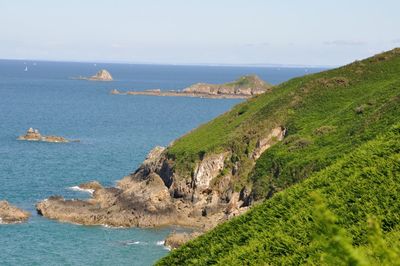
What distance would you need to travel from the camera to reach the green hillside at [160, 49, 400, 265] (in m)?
26.3

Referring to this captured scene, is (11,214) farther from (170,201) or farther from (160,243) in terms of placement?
(160,243)

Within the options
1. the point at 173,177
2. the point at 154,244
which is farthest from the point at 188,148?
the point at 154,244

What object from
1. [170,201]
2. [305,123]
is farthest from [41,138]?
[305,123]

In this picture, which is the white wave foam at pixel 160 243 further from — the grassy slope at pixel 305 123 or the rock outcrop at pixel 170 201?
the grassy slope at pixel 305 123

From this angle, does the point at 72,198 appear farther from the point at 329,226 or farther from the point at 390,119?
the point at 329,226

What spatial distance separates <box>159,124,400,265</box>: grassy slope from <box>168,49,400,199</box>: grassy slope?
15.4 meters

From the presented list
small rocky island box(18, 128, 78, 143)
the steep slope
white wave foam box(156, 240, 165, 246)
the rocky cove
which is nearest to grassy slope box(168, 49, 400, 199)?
the steep slope

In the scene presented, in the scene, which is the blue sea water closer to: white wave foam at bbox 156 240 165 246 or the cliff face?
white wave foam at bbox 156 240 165 246

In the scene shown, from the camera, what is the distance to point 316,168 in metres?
51.9

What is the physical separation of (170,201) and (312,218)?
37.7 m

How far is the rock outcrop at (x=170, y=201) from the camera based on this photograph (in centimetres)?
6262

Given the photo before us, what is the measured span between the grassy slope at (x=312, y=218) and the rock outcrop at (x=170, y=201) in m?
23.4

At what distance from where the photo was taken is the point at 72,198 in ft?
238

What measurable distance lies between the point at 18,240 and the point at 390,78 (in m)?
44.7
